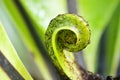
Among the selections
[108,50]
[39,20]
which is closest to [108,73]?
[108,50]

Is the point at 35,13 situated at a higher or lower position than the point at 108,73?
higher

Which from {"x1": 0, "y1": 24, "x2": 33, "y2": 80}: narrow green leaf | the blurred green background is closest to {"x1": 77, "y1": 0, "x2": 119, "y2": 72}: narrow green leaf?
the blurred green background

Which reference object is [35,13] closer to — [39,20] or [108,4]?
[39,20]

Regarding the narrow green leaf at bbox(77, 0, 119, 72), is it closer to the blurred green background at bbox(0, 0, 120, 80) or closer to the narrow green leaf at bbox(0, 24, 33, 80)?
the blurred green background at bbox(0, 0, 120, 80)

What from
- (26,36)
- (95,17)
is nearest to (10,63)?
(26,36)
